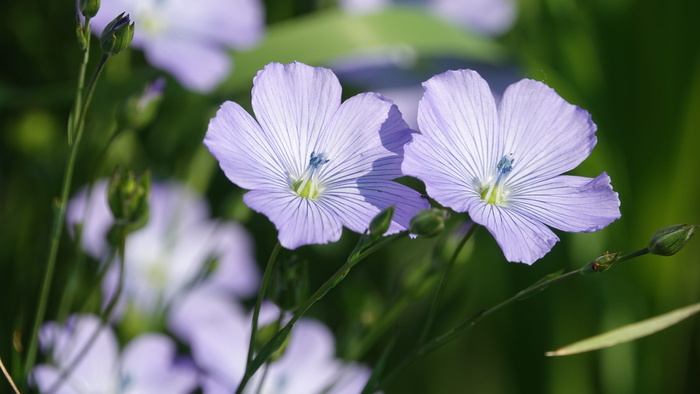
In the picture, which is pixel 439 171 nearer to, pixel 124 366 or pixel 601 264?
pixel 601 264

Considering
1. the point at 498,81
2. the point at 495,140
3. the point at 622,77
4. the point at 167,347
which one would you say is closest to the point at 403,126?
the point at 495,140

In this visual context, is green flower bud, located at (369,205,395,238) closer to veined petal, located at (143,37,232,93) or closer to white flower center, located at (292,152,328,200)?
white flower center, located at (292,152,328,200)

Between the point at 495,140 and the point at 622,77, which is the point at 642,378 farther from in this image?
the point at 495,140

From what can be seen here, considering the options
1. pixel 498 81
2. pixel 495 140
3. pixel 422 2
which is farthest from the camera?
pixel 422 2

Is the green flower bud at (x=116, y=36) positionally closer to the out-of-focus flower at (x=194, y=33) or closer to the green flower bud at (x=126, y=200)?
the green flower bud at (x=126, y=200)

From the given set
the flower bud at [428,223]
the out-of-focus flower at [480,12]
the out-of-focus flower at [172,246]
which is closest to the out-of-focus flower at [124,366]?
the out-of-focus flower at [172,246]
